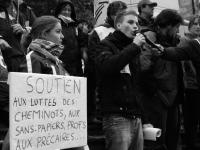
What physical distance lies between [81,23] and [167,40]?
1.29 metres

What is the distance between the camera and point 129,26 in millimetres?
4988

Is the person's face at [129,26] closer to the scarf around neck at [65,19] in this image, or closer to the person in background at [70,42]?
the person in background at [70,42]

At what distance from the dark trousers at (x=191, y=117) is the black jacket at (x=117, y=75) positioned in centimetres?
212

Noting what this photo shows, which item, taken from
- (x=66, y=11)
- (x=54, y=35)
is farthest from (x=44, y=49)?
(x=66, y=11)

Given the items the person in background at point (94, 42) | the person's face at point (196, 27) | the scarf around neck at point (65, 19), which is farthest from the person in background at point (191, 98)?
the scarf around neck at point (65, 19)

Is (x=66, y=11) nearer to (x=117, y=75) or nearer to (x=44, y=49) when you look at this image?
(x=117, y=75)

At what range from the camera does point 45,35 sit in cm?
431

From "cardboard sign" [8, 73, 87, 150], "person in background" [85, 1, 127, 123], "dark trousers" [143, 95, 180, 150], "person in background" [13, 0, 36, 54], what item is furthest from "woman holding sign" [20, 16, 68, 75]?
"dark trousers" [143, 95, 180, 150]

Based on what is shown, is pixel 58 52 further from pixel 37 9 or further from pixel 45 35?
pixel 37 9

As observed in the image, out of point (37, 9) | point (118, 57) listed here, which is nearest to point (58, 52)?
point (118, 57)

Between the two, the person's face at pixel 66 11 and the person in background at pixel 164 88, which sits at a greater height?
the person's face at pixel 66 11

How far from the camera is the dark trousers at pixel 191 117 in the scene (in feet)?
22.3

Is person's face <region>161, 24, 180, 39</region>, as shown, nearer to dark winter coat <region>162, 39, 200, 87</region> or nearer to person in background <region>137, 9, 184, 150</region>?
person in background <region>137, 9, 184, 150</region>

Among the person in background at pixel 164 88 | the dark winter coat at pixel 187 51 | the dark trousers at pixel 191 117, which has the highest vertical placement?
the dark winter coat at pixel 187 51
